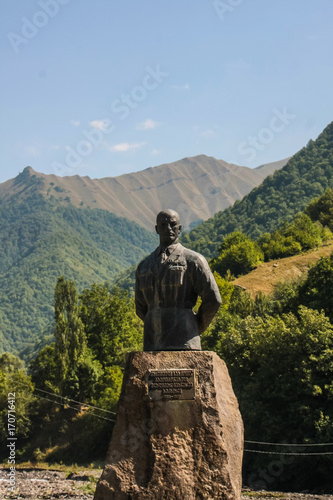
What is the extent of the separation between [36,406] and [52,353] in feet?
17.0

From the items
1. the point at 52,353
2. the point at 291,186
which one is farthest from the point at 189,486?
the point at 291,186

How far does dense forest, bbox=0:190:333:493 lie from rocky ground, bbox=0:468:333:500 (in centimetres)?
340

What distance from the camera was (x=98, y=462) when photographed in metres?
46.4

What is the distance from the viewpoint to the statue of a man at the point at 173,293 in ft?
35.3

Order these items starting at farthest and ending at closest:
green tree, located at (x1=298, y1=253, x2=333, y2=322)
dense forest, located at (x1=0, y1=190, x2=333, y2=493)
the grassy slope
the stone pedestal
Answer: the grassy slope, green tree, located at (x1=298, y1=253, x2=333, y2=322), dense forest, located at (x1=0, y1=190, x2=333, y2=493), the stone pedestal

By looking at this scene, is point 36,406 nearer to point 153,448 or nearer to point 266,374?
point 266,374

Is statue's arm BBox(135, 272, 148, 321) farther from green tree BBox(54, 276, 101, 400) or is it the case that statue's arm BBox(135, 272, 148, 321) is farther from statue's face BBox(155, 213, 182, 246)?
green tree BBox(54, 276, 101, 400)

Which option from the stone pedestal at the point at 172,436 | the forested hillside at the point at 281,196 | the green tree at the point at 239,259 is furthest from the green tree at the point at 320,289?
the forested hillside at the point at 281,196

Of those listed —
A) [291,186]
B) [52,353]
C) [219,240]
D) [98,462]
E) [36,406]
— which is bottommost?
[98,462]

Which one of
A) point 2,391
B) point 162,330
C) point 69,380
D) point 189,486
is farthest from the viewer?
point 2,391

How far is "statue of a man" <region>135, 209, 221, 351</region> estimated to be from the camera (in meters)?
10.8

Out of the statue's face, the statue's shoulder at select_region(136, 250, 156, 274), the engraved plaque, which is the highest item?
the statue's face

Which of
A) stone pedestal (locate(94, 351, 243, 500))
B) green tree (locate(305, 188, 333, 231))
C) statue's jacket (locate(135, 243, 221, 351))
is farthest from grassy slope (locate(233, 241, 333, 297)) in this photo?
stone pedestal (locate(94, 351, 243, 500))

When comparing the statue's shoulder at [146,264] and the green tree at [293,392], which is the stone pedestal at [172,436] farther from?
the green tree at [293,392]
